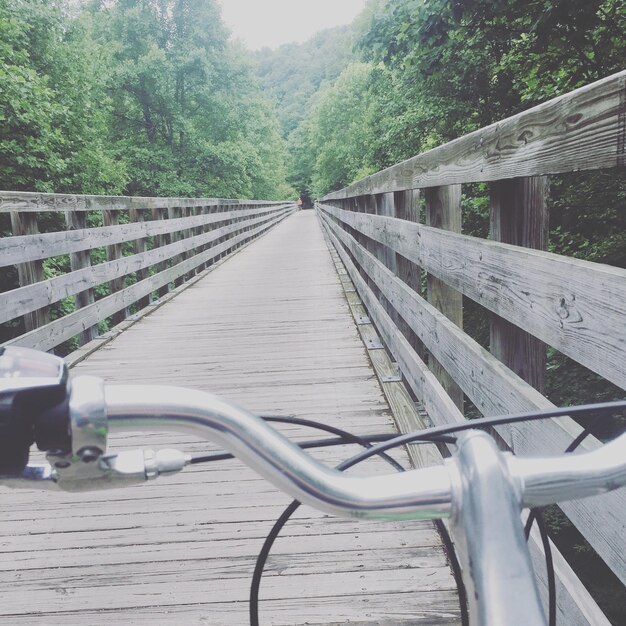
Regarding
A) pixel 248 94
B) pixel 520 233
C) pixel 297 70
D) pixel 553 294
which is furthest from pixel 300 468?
pixel 297 70

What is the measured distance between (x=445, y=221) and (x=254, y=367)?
2.10 m

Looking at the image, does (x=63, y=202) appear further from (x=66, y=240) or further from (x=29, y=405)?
(x=29, y=405)

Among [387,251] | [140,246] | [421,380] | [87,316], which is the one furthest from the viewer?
[140,246]

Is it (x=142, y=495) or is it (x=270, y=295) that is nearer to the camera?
(x=142, y=495)

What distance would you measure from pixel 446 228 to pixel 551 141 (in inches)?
53.1

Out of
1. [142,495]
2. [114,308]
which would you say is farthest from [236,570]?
[114,308]

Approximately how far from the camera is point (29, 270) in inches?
173

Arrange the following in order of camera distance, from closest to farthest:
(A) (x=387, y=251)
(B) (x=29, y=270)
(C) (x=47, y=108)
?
(B) (x=29, y=270), (A) (x=387, y=251), (C) (x=47, y=108)

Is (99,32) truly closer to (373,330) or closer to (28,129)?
(28,129)

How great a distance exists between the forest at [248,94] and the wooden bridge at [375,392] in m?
2.41

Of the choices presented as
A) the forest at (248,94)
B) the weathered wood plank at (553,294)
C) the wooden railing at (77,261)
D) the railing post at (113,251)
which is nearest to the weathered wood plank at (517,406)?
the weathered wood plank at (553,294)

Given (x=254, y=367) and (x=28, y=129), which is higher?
(x=28, y=129)

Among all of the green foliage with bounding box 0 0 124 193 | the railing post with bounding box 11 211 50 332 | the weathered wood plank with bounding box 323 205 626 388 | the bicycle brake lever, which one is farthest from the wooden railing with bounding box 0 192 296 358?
the green foliage with bounding box 0 0 124 193

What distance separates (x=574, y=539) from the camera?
798 centimetres
